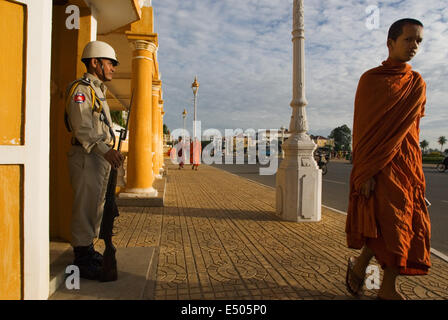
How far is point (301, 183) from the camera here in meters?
5.25

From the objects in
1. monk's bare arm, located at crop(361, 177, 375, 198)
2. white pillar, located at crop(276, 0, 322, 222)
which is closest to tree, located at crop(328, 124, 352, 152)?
white pillar, located at crop(276, 0, 322, 222)

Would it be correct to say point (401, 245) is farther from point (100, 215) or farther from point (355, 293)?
point (100, 215)

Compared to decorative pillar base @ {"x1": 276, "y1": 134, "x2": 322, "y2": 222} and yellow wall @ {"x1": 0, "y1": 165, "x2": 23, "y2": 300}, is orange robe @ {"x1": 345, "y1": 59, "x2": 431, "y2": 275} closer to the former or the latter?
yellow wall @ {"x1": 0, "y1": 165, "x2": 23, "y2": 300}

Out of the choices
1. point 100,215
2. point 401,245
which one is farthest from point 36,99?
point 401,245

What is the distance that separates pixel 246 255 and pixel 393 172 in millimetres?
1899

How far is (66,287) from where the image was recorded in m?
2.57

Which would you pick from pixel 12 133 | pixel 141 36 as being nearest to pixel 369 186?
pixel 12 133

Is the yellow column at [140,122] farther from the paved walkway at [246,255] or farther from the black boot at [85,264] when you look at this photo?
the black boot at [85,264]

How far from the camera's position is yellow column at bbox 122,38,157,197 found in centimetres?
656

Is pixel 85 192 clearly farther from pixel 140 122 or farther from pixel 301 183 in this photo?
pixel 140 122

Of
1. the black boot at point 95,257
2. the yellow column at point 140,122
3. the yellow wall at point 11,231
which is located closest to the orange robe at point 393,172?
the black boot at point 95,257

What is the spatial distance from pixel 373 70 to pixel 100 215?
2.60 metres

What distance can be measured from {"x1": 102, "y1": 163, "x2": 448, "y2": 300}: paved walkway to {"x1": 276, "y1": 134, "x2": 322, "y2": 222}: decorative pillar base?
221mm
